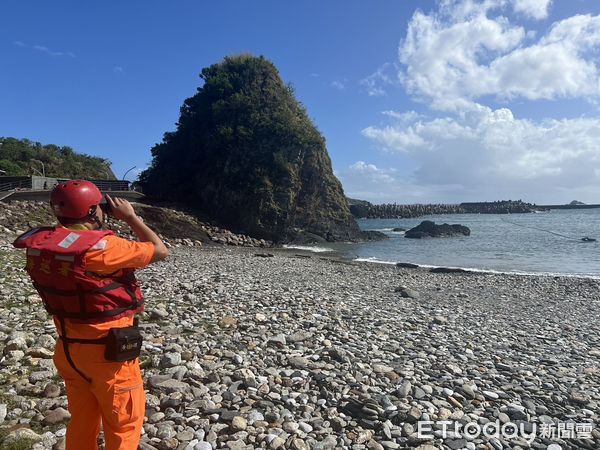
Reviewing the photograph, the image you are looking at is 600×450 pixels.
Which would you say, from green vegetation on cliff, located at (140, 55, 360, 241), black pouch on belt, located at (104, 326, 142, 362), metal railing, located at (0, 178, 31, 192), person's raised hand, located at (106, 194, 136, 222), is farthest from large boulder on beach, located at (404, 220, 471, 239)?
black pouch on belt, located at (104, 326, 142, 362)

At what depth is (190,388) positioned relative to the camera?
17.8 feet

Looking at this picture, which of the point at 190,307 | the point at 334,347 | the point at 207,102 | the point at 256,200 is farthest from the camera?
the point at 207,102

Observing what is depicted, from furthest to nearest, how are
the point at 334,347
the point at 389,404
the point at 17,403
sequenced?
the point at 334,347 < the point at 389,404 < the point at 17,403

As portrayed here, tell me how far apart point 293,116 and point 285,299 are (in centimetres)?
4468

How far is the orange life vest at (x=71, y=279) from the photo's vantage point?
2.89 metres

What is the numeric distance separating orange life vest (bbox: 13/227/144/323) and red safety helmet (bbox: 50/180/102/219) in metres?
0.14

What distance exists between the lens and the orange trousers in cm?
309

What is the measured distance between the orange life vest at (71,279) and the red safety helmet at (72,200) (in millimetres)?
136

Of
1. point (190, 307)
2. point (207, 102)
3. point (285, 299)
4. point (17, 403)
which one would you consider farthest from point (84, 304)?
point (207, 102)

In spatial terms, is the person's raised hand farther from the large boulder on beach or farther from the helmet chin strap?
the large boulder on beach

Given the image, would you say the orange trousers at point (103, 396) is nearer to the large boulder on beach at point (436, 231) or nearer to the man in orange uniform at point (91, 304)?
the man in orange uniform at point (91, 304)

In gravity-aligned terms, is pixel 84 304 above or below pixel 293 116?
below

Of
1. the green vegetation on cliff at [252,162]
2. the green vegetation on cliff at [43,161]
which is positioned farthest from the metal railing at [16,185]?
the green vegetation on cliff at [252,162]

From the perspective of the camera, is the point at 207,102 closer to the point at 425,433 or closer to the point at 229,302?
the point at 229,302
